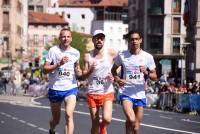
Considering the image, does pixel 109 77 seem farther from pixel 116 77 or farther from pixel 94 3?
pixel 94 3

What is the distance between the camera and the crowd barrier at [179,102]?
3688cm

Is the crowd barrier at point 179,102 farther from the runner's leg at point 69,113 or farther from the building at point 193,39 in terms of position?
the runner's leg at point 69,113

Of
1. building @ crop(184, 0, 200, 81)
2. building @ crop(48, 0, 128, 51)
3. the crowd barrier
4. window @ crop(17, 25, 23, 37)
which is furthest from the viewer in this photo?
building @ crop(48, 0, 128, 51)

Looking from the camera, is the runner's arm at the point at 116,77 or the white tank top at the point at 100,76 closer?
the runner's arm at the point at 116,77

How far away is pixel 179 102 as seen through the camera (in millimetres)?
38562

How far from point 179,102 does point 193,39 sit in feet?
92.2

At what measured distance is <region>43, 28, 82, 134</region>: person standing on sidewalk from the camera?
14492 millimetres

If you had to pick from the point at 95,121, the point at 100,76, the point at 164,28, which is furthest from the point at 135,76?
the point at 164,28

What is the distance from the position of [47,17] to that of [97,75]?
506ft

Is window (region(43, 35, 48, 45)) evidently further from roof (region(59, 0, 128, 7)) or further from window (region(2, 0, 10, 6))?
window (region(2, 0, 10, 6))

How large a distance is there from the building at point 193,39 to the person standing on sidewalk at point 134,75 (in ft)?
151

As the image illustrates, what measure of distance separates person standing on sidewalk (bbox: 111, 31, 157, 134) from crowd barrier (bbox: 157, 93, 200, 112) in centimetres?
2243

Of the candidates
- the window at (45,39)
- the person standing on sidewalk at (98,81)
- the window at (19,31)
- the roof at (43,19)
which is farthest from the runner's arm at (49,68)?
the roof at (43,19)

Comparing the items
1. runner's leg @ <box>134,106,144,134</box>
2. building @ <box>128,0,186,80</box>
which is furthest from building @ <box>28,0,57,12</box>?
runner's leg @ <box>134,106,144,134</box>
